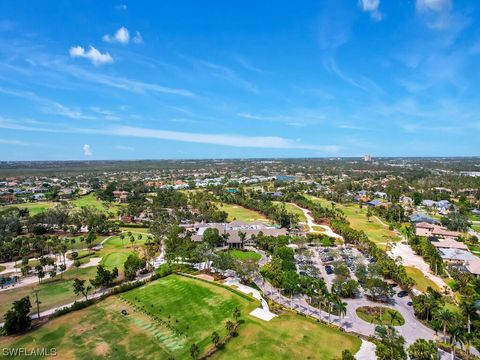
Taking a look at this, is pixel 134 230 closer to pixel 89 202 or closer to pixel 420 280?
pixel 89 202

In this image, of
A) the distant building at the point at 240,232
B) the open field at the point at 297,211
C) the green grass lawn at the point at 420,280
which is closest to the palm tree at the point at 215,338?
the green grass lawn at the point at 420,280

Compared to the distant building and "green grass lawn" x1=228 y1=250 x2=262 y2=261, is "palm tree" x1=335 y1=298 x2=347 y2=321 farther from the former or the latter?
the distant building

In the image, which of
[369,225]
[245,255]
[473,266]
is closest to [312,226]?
[369,225]

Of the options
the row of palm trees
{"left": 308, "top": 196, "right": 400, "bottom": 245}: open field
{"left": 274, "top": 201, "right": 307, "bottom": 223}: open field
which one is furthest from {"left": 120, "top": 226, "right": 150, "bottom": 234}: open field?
{"left": 308, "top": 196, "right": 400, "bottom": 245}: open field

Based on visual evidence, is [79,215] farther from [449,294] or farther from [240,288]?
[449,294]

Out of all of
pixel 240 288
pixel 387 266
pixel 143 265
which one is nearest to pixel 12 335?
pixel 143 265

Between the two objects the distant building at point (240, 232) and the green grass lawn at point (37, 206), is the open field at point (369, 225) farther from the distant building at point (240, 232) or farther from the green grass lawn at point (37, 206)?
the green grass lawn at point (37, 206)
